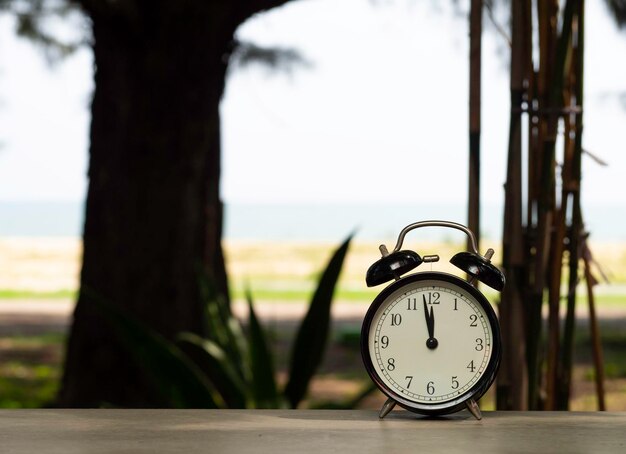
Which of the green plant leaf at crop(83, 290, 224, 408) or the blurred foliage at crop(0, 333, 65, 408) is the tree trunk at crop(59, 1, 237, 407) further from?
the green plant leaf at crop(83, 290, 224, 408)

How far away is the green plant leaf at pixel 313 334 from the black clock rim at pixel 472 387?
1142 mm

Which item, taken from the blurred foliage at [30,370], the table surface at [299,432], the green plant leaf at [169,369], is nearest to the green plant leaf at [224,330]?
the green plant leaf at [169,369]

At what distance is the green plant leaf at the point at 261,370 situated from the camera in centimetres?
247

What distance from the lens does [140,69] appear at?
4.14m

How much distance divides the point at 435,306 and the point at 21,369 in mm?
5589

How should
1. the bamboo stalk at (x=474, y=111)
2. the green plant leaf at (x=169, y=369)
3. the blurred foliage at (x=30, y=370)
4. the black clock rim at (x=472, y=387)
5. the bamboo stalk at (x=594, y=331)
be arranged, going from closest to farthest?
the black clock rim at (x=472, y=387), the bamboo stalk at (x=474, y=111), the bamboo stalk at (x=594, y=331), the green plant leaf at (x=169, y=369), the blurred foliage at (x=30, y=370)

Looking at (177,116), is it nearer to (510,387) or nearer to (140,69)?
(140,69)

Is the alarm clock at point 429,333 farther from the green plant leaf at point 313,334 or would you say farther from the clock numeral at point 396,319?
the green plant leaf at point 313,334

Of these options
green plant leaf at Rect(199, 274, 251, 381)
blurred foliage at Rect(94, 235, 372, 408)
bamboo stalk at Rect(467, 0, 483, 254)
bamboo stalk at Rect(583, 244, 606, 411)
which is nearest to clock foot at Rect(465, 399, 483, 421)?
bamboo stalk at Rect(467, 0, 483, 254)

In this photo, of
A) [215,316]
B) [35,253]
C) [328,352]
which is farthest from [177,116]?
[35,253]

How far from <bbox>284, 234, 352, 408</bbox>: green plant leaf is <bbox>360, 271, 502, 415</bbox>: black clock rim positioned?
3.75 feet

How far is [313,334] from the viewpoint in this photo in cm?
257

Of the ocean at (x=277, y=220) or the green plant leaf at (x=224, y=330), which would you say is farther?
the ocean at (x=277, y=220)

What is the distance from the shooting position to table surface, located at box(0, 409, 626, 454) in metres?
1.11
